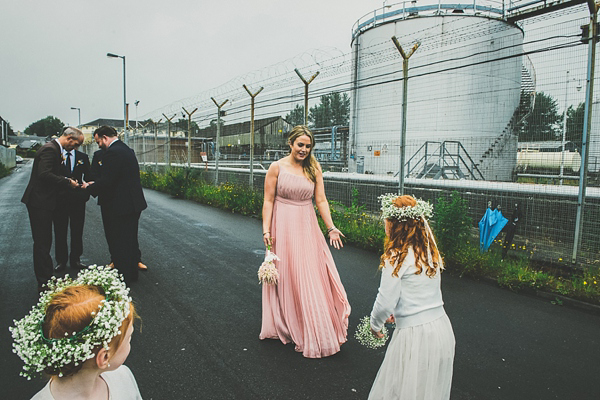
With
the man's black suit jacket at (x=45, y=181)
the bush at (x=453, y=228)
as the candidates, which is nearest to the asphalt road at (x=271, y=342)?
the bush at (x=453, y=228)

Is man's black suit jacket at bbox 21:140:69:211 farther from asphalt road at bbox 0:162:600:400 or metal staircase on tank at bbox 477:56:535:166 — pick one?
metal staircase on tank at bbox 477:56:535:166

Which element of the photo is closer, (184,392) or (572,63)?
(184,392)

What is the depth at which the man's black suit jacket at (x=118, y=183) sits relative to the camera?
17.9ft

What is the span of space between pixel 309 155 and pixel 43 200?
11.2 ft

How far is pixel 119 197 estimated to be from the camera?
18.2 ft

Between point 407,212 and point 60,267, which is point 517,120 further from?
point 60,267

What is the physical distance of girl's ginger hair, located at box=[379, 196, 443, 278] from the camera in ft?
7.73

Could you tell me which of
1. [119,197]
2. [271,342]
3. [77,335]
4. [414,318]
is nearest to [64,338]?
[77,335]

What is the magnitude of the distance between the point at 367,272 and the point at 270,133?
11250 mm

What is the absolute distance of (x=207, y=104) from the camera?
1600 cm

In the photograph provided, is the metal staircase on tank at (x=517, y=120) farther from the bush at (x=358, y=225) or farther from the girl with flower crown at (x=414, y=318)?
the girl with flower crown at (x=414, y=318)

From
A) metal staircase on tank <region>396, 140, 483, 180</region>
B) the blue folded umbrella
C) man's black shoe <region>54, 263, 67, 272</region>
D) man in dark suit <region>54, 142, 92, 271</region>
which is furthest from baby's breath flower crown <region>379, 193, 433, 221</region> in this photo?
metal staircase on tank <region>396, 140, 483, 180</region>

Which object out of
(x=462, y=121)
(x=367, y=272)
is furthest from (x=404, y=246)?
(x=462, y=121)

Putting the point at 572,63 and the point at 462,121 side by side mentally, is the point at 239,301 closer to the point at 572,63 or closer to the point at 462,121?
the point at 572,63
